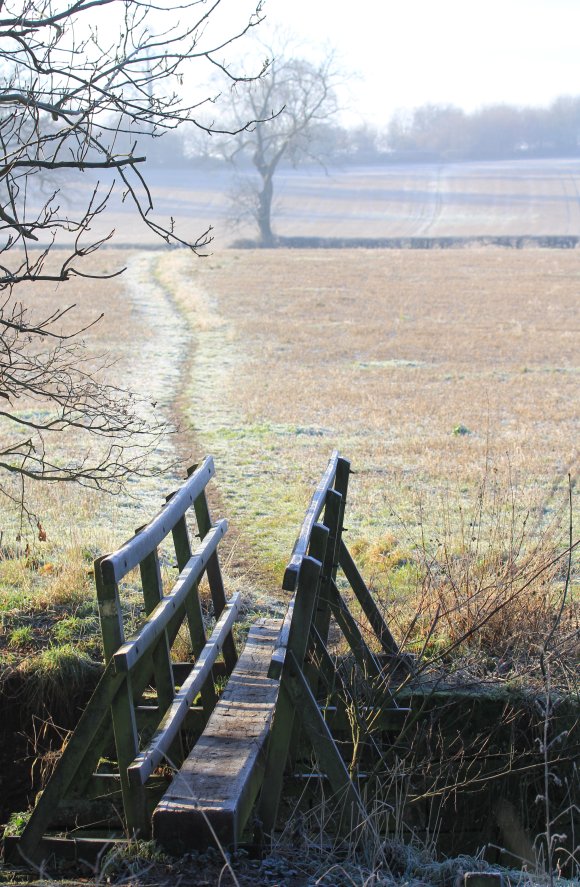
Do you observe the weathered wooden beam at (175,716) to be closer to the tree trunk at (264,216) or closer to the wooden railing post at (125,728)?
the wooden railing post at (125,728)

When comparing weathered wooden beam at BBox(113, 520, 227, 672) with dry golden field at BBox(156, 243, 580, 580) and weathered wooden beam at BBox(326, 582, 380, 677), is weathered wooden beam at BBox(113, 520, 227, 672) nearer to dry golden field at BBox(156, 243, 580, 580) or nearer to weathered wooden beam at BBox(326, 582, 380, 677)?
weathered wooden beam at BBox(326, 582, 380, 677)

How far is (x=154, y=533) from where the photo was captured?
4.48 meters

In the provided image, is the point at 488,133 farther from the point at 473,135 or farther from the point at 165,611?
the point at 165,611

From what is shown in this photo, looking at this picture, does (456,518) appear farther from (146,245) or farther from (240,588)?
(146,245)

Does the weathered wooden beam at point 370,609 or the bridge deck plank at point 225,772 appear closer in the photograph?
the bridge deck plank at point 225,772

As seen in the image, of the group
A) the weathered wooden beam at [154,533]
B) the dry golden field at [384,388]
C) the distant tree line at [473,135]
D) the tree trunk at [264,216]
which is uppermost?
the distant tree line at [473,135]

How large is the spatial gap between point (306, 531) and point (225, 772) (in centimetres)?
118

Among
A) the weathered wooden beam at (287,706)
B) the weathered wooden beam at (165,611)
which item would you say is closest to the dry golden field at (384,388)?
the weathered wooden beam at (165,611)

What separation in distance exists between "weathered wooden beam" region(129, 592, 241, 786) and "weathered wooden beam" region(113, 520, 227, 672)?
0.28 m

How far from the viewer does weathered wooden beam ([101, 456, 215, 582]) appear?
3859mm

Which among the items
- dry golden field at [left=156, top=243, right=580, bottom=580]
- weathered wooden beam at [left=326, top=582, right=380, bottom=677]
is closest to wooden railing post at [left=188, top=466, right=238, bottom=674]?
weathered wooden beam at [left=326, top=582, right=380, bottom=677]

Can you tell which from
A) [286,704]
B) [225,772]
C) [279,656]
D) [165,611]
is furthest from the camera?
[165,611]

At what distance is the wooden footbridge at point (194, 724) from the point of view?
3.87m

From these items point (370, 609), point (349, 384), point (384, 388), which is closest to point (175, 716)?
point (370, 609)
